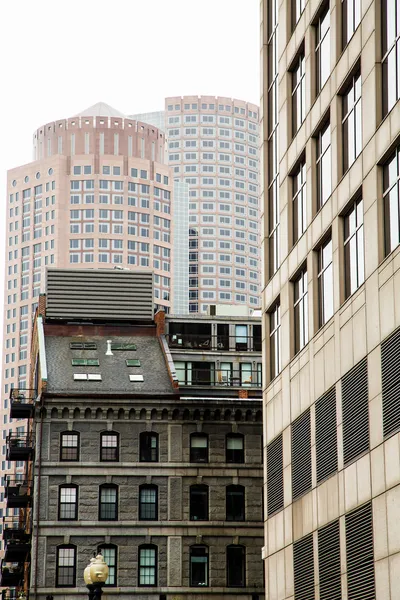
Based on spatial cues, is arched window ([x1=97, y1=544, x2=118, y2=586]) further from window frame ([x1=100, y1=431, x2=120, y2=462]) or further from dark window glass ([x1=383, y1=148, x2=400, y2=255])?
dark window glass ([x1=383, y1=148, x2=400, y2=255])

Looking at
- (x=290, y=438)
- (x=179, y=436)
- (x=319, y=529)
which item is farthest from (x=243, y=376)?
(x=319, y=529)

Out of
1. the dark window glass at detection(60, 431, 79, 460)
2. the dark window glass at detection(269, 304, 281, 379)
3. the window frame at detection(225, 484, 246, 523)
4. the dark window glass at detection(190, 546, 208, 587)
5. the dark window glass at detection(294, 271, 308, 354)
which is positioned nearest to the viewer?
the dark window glass at detection(294, 271, 308, 354)

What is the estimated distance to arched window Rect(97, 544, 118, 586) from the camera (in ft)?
217

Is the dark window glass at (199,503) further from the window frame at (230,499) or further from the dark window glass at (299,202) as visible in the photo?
the dark window glass at (299,202)

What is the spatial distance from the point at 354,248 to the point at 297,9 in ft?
43.2

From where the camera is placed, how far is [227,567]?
220 ft

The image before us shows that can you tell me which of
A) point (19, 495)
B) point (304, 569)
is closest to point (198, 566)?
point (19, 495)

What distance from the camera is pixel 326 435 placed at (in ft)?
128

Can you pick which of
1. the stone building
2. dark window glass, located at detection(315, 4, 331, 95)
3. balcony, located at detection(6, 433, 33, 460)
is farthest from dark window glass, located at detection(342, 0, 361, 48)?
balcony, located at detection(6, 433, 33, 460)

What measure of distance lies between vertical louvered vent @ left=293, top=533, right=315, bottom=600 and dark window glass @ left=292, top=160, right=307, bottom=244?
10.7 meters

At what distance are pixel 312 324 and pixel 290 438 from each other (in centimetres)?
521

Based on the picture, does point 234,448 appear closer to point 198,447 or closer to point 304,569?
point 198,447

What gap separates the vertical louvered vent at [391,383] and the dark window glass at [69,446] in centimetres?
3757

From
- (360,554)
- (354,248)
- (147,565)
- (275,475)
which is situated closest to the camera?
(360,554)
